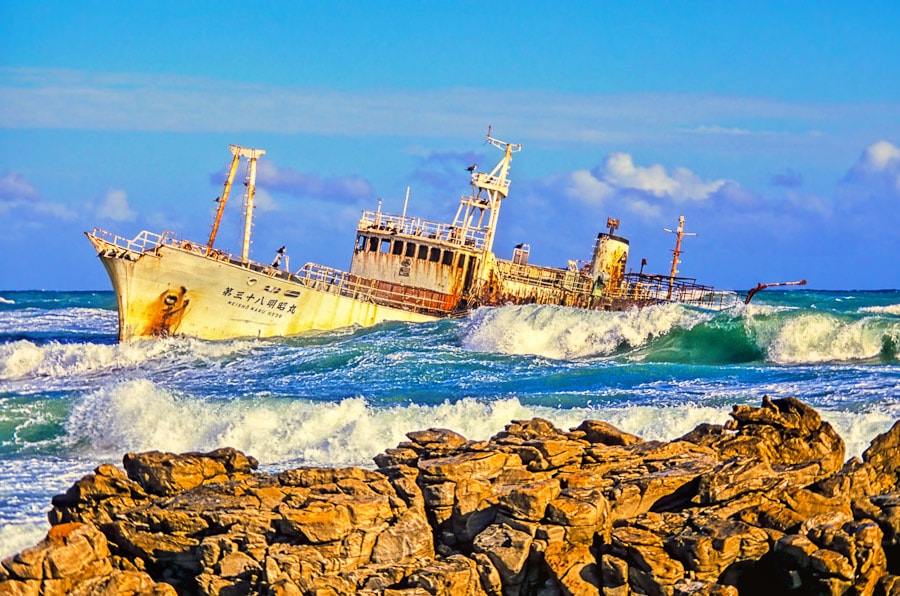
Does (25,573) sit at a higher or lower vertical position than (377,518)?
lower

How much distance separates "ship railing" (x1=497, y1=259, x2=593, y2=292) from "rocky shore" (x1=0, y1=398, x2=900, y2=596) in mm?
33537

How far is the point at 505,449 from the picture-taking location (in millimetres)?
11305

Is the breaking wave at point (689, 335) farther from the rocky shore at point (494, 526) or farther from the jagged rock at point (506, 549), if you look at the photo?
the jagged rock at point (506, 549)

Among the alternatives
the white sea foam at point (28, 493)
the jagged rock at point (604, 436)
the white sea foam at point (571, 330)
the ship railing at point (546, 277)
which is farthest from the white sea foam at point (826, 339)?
the jagged rock at point (604, 436)

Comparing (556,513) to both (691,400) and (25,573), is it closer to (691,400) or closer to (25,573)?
(25,573)

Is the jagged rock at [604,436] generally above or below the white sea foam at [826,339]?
below

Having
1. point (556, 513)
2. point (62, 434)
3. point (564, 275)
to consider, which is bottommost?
point (62, 434)

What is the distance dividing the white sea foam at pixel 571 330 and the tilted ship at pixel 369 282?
5463mm

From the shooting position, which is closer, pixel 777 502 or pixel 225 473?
pixel 777 502

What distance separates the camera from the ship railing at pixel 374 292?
41.3 meters

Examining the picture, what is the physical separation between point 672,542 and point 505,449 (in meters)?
2.40

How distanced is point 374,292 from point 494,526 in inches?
1327

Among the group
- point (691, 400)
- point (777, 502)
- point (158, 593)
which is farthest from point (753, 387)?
point (158, 593)

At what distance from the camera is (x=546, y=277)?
1796 inches
